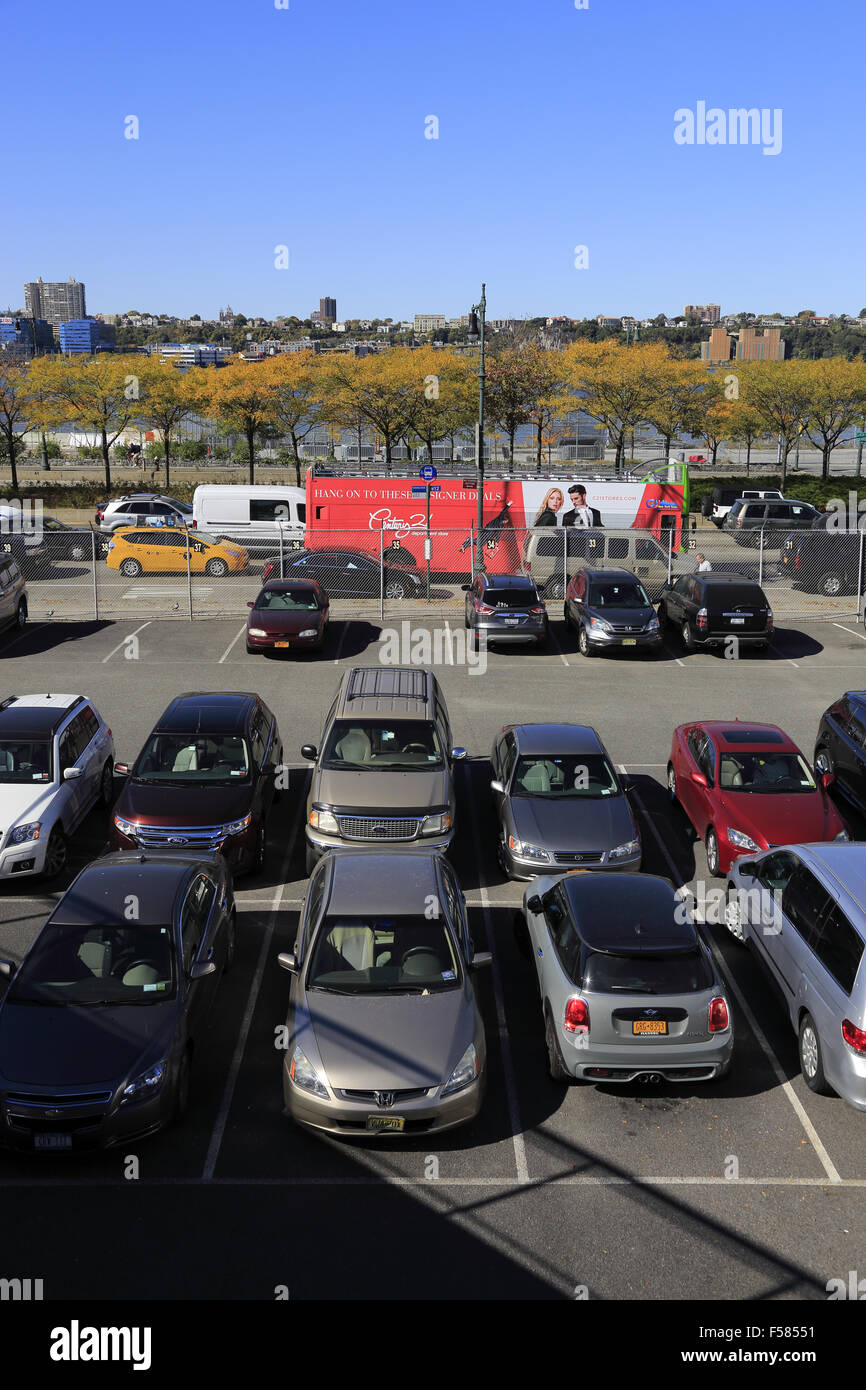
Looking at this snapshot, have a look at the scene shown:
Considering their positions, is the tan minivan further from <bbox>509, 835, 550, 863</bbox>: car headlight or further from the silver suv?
<bbox>509, 835, 550, 863</bbox>: car headlight

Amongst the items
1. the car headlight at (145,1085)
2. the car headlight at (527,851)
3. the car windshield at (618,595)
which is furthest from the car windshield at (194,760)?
the car windshield at (618,595)

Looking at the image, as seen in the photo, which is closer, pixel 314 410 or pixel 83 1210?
pixel 83 1210

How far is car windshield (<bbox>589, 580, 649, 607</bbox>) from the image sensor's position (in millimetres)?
24219

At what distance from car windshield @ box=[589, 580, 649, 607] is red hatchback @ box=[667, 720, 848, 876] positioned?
9974mm

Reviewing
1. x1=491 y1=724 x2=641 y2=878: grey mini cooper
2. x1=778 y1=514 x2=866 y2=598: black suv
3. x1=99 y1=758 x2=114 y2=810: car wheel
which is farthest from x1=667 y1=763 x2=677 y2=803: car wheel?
x1=778 y1=514 x2=866 y2=598: black suv

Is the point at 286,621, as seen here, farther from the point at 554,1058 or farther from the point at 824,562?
the point at 554,1058

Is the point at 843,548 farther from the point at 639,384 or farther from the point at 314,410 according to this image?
the point at 314,410

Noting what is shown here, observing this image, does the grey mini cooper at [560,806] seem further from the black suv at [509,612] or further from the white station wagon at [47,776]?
the black suv at [509,612]

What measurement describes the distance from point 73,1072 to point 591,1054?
3.77 meters

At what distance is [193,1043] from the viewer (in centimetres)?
878

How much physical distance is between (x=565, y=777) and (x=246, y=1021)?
4.88 metres

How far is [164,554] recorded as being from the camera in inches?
1262

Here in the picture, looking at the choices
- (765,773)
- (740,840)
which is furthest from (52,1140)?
(765,773)
